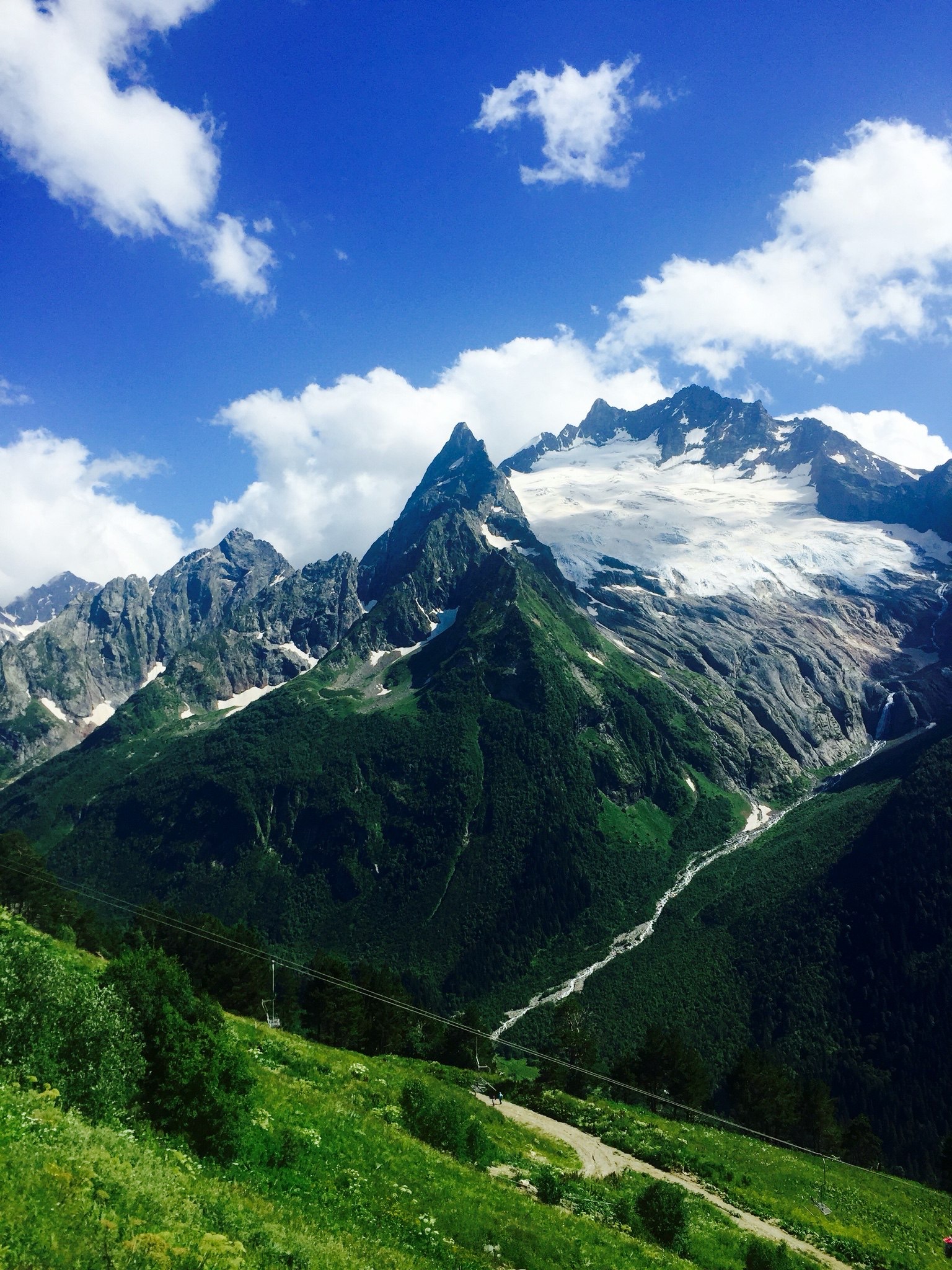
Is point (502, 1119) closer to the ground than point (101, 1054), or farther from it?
closer to the ground

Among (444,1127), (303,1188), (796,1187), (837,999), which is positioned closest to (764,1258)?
(444,1127)

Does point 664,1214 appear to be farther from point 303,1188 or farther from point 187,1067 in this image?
point 187,1067

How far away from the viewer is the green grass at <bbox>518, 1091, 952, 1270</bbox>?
3791 cm

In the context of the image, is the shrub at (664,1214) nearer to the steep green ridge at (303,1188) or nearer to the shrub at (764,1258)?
the steep green ridge at (303,1188)

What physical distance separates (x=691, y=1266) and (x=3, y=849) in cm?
9962

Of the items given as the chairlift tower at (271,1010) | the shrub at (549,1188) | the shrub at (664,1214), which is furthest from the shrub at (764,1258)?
the chairlift tower at (271,1010)

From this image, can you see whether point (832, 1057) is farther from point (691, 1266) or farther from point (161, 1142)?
point (161, 1142)

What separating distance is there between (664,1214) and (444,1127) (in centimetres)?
1018

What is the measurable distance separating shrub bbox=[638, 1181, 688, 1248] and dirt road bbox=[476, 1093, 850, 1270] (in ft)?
13.3

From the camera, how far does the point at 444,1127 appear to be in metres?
32.5

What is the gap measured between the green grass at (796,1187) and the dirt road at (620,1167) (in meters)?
0.84

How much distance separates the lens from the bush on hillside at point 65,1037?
18.7 meters

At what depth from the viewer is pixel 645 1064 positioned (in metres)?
91.9

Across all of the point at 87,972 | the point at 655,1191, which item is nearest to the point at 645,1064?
the point at 655,1191
